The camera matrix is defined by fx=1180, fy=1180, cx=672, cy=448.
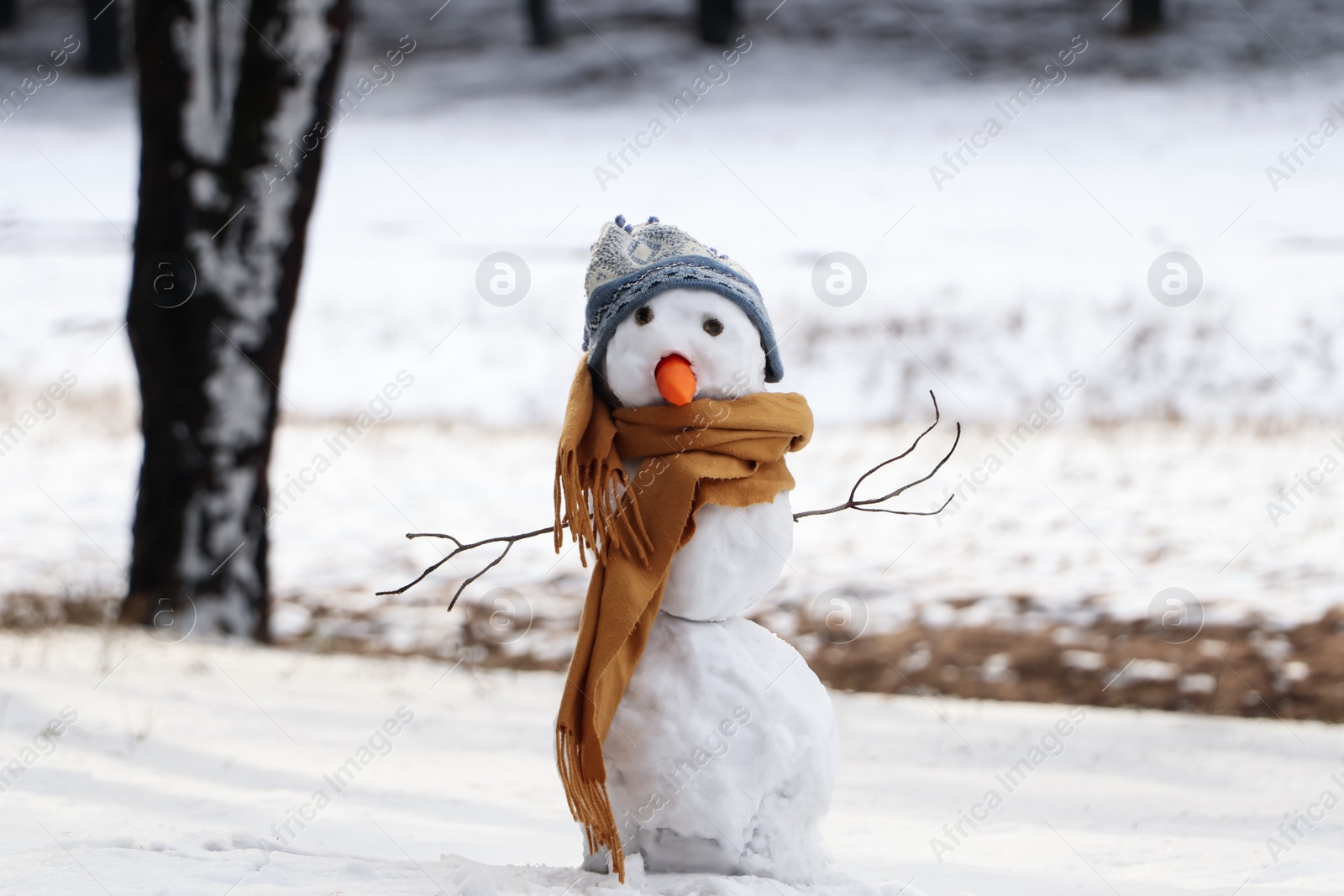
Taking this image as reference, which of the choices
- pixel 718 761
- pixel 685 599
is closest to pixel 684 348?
pixel 685 599

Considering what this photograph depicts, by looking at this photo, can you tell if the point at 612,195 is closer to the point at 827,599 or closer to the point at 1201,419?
the point at 1201,419

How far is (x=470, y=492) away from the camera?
812 centimetres

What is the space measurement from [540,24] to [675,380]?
69.3 feet

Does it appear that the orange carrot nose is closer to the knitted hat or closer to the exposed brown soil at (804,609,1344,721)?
the knitted hat

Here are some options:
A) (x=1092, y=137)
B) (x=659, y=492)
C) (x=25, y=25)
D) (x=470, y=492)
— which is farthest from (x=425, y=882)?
(x=25, y=25)

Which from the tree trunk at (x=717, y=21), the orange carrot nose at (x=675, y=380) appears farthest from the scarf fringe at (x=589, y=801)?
the tree trunk at (x=717, y=21)

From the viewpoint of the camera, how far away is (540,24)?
2177 centimetres

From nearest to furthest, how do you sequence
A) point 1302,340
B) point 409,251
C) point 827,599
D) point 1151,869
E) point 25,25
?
point 1151,869 → point 827,599 → point 1302,340 → point 409,251 → point 25,25

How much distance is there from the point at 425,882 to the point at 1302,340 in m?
10.5

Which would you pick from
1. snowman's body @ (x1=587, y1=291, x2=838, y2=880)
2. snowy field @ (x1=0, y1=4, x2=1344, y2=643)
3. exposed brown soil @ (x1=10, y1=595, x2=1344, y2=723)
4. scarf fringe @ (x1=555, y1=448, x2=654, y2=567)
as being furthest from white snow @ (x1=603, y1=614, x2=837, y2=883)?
snowy field @ (x1=0, y1=4, x2=1344, y2=643)

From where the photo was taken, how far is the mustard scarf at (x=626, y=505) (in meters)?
2.25

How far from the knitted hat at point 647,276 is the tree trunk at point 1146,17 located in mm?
19921

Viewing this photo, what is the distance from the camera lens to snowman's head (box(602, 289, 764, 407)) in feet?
7.58

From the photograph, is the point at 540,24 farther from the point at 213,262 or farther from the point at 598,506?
the point at 598,506
